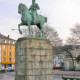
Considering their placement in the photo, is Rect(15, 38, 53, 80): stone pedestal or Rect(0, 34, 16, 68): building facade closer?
Rect(15, 38, 53, 80): stone pedestal

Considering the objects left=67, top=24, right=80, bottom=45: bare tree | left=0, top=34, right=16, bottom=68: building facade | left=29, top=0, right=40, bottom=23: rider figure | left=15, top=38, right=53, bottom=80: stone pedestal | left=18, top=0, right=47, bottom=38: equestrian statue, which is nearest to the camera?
left=15, top=38, right=53, bottom=80: stone pedestal

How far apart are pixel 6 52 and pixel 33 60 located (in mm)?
82725

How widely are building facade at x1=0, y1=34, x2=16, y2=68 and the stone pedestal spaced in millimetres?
78653

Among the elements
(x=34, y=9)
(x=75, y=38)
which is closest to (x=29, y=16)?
(x=34, y=9)

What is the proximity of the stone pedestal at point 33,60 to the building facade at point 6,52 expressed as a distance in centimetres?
7865

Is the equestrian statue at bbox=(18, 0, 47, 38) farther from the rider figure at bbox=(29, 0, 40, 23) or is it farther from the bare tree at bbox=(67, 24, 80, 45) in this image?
the bare tree at bbox=(67, 24, 80, 45)

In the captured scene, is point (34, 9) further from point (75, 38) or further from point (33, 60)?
point (75, 38)

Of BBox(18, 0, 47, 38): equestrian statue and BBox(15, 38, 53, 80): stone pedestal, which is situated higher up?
BBox(18, 0, 47, 38): equestrian statue

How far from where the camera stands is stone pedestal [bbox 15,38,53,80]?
14758mm

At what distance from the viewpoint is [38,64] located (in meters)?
14.9

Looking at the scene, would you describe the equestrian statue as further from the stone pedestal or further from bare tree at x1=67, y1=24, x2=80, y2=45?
bare tree at x1=67, y1=24, x2=80, y2=45

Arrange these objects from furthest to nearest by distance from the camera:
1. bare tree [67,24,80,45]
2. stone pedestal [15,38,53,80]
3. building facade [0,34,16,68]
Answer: building facade [0,34,16,68]
bare tree [67,24,80,45]
stone pedestal [15,38,53,80]

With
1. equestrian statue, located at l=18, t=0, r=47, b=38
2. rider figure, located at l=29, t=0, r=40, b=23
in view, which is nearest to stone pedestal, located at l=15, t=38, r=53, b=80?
equestrian statue, located at l=18, t=0, r=47, b=38

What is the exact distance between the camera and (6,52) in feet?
315
